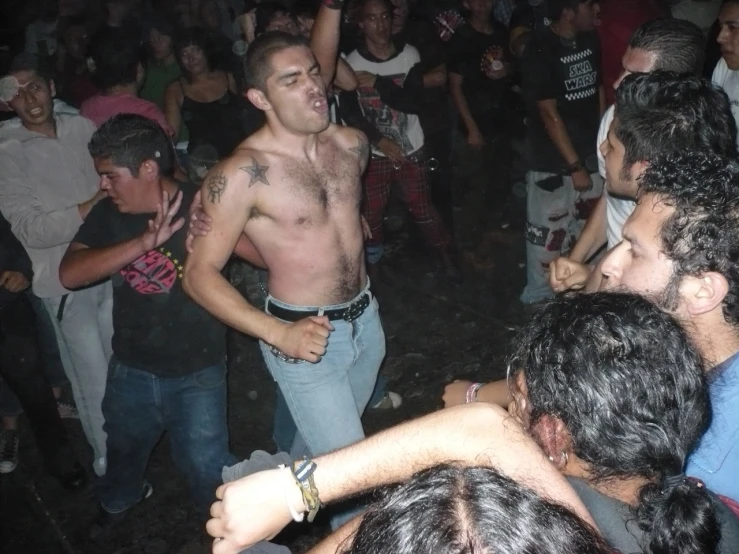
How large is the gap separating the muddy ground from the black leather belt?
125 cm

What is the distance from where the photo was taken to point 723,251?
2.01 m

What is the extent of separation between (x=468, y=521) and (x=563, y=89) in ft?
14.2

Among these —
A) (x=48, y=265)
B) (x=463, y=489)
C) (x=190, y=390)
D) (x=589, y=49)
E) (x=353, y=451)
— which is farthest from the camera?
(x=589, y=49)

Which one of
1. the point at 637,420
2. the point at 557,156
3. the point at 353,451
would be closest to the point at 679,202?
the point at 637,420

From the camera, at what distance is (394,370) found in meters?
4.90

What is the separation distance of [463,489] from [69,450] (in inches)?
141

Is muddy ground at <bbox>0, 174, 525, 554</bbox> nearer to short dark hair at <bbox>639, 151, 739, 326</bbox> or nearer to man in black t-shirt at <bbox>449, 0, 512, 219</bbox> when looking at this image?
man in black t-shirt at <bbox>449, 0, 512, 219</bbox>

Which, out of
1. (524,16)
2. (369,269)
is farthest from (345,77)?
(524,16)

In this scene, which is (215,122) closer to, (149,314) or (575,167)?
(149,314)

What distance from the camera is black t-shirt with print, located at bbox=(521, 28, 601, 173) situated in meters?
4.73

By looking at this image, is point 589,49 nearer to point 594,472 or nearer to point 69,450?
point 594,472

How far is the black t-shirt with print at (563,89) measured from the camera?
4730 millimetres

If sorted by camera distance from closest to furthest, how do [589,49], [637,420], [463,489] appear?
[463,489]
[637,420]
[589,49]

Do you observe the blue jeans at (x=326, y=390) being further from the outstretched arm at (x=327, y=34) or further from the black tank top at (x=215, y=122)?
the black tank top at (x=215, y=122)
